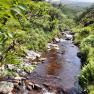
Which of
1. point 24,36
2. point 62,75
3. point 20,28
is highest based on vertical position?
point 20,28

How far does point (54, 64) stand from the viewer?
77.5 feet

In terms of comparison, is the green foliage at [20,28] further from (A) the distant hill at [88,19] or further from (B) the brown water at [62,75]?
(A) the distant hill at [88,19]

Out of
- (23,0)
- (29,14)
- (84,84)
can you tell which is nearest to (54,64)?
(84,84)

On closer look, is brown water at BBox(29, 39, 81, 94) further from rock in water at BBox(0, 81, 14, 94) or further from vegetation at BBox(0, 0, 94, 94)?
rock in water at BBox(0, 81, 14, 94)

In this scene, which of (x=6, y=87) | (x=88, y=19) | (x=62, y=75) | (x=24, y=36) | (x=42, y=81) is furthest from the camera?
(x=88, y=19)

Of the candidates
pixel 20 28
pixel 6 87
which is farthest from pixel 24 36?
pixel 20 28

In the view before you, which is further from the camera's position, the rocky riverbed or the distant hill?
the distant hill

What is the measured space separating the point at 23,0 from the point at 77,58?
25.5 metres

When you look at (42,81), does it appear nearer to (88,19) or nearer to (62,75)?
(62,75)

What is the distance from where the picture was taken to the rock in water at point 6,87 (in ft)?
48.1

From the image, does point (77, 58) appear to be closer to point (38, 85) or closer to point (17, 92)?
point (38, 85)

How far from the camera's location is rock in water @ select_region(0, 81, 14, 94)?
1467cm

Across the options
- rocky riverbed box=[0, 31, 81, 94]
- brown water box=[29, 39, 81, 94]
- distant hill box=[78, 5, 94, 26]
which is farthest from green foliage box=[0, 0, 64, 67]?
distant hill box=[78, 5, 94, 26]

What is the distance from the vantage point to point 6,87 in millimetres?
15078
